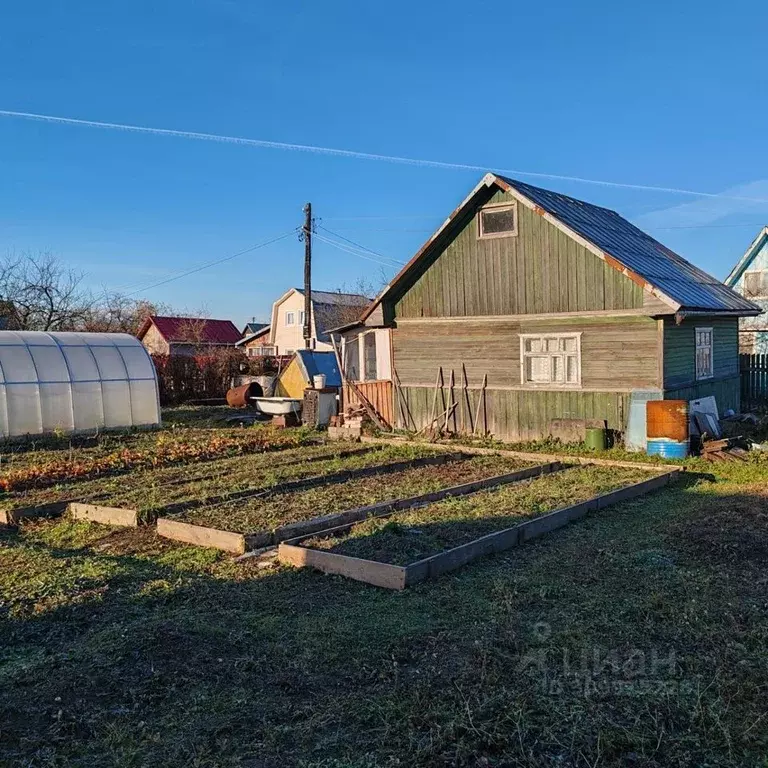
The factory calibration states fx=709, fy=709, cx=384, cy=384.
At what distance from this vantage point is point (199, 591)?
245 inches

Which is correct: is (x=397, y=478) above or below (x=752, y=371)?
below

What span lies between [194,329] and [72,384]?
32.9 meters

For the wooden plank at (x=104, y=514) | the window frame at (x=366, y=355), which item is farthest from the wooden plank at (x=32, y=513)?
the window frame at (x=366, y=355)

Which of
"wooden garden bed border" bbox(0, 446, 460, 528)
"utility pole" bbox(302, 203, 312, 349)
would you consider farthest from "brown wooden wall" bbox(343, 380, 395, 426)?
"utility pole" bbox(302, 203, 312, 349)

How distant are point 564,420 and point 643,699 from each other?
10947mm

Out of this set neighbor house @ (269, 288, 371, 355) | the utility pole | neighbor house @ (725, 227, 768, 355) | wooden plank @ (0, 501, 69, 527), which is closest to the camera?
wooden plank @ (0, 501, 69, 527)

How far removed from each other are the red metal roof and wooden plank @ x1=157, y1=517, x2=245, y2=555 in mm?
42306

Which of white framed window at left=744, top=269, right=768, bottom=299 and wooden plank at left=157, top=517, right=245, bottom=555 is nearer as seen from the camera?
wooden plank at left=157, top=517, right=245, bottom=555

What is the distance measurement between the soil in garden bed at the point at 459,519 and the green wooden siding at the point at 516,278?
4.52 metres

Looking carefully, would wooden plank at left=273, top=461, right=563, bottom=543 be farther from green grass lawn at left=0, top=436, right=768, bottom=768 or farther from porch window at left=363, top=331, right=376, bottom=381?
porch window at left=363, top=331, right=376, bottom=381

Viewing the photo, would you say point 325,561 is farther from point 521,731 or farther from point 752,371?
point 752,371

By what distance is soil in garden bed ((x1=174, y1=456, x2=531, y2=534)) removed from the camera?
843 cm

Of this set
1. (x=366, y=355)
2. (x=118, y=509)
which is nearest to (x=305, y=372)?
(x=366, y=355)

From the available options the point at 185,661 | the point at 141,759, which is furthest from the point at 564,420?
the point at 141,759
